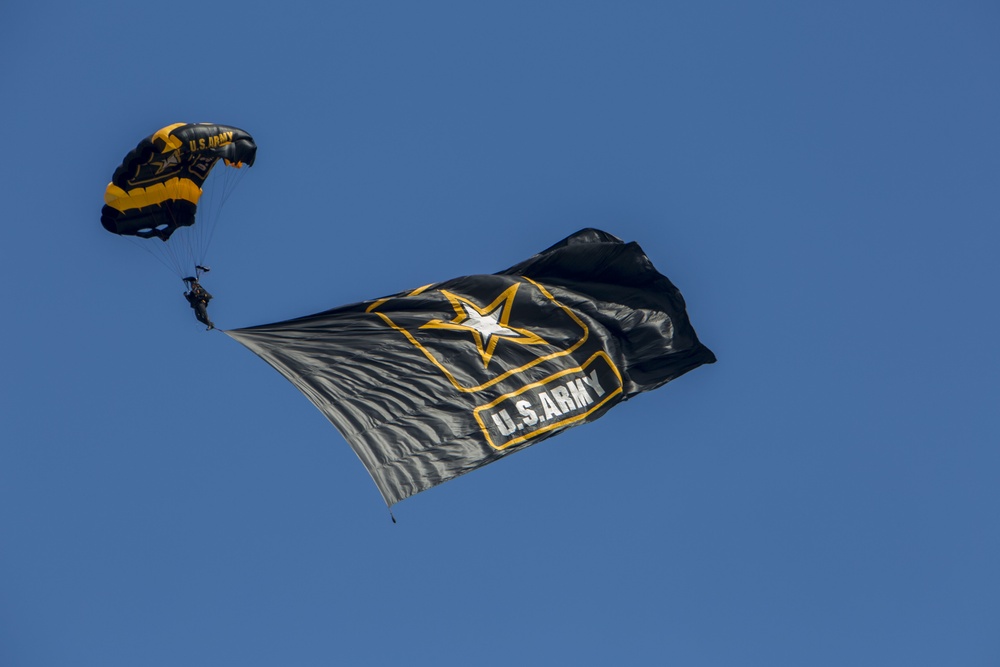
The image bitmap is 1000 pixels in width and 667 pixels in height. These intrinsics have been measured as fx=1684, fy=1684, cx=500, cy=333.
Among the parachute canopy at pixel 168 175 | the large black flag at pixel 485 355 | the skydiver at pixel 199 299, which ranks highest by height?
the parachute canopy at pixel 168 175

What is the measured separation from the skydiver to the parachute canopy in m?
1.83

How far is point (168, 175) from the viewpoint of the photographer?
31.4 m

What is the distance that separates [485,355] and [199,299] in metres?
5.41

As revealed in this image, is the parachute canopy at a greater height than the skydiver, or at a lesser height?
greater

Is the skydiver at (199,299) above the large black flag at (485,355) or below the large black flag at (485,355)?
above

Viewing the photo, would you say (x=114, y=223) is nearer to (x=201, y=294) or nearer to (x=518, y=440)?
(x=201, y=294)

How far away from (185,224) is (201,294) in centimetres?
265

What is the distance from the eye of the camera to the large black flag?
26.5m

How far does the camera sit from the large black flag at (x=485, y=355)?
2648 centimetres

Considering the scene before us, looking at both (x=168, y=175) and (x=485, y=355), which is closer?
(x=485, y=355)

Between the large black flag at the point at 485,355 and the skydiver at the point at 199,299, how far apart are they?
3044mm

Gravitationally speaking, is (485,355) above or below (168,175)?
below

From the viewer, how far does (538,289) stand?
30.4 meters

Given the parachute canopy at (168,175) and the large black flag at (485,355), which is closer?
the large black flag at (485,355)
